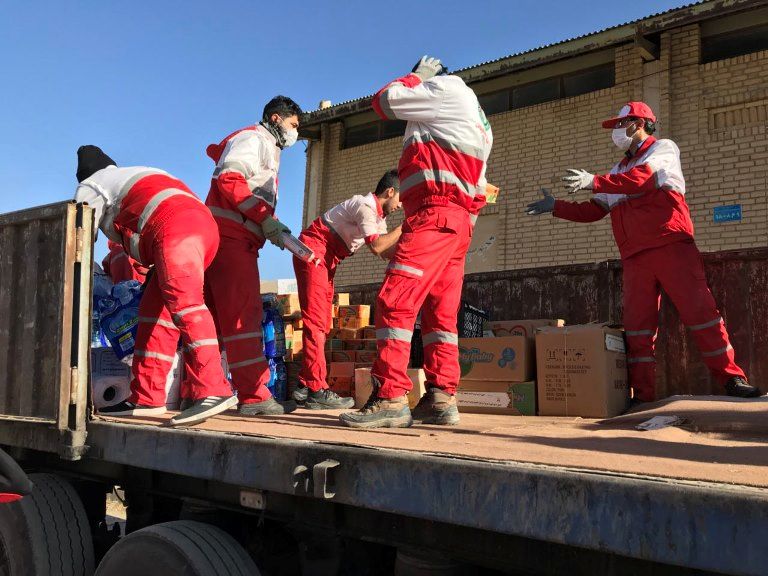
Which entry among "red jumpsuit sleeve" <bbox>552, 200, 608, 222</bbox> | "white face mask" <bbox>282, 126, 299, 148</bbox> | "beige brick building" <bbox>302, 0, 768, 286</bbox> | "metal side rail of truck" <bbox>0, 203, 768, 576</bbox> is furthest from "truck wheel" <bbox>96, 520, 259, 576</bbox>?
"beige brick building" <bbox>302, 0, 768, 286</bbox>

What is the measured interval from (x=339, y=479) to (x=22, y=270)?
77.2 inches

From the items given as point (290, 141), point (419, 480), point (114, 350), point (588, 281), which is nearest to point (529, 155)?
point (588, 281)

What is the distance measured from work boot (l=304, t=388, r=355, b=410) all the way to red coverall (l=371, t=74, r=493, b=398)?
1182mm

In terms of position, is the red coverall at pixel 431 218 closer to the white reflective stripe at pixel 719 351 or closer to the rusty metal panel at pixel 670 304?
the rusty metal panel at pixel 670 304

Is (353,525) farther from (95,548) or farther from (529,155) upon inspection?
(529,155)

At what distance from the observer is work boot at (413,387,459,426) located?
10.1 feet

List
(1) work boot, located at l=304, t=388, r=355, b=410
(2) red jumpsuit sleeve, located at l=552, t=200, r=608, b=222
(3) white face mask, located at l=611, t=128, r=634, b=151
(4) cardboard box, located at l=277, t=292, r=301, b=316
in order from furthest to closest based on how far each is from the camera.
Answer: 1. (4) cardboard box, located at l=277, t=292, r=301, b=316
2. (2) red jumpsuit sleeve, located at l=552, t=200, r=608, b=222
3. (3) white face mask, located at l=611, t=128, r=634, b=151
4. (1) work boot, located at l=304, t=388, r=355, b=410

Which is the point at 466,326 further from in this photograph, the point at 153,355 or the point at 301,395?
the point at 153,355

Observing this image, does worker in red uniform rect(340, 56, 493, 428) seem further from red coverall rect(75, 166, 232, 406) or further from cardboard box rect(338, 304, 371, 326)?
cardboard box rect(338, 304, 371, 326)

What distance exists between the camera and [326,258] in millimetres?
5211

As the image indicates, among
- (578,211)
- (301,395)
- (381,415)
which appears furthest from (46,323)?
(578,211)

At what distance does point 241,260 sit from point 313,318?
35.8 inches

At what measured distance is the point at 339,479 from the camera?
1883mm

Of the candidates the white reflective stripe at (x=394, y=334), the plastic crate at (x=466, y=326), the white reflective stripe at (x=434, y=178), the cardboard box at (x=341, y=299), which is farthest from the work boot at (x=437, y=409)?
the cardboard box at (x=341, y=299)
